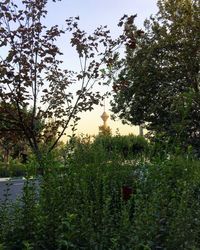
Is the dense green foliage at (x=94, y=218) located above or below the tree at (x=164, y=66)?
below

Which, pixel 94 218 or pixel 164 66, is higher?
pixel 164 66

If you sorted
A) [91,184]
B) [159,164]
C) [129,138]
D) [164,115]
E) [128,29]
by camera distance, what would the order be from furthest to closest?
1. [129,138]
2. [164,115]
3. [128,29]
4. [91,184]
5. [159,164]

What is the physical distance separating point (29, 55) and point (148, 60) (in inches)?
677

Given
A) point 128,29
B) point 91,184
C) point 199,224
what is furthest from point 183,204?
point 128,29

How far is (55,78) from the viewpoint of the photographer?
9.34 metres

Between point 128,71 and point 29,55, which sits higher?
point 128,71

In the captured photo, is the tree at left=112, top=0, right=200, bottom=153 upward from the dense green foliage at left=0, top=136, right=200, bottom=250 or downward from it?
upward

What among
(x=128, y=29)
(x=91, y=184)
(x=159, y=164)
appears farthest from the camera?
(x=128, y=29)

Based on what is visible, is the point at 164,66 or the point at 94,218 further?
the point at 164,66

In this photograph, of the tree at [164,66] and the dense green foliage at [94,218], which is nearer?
the dense green foliage at [94,218]

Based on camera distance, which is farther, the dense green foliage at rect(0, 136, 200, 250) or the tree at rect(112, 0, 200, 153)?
the tree at rect(112, 0, 200, 153)

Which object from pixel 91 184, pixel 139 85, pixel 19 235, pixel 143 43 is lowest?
pixel 19 235

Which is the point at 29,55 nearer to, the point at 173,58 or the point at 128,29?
the point at 128,29

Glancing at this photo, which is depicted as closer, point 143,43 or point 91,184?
point 91,184
